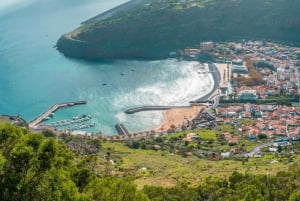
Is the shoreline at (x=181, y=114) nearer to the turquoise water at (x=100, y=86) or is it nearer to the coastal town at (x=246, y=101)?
the coastal town at (x=246, y=101)

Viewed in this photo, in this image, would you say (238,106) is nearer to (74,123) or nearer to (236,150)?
(236,150)

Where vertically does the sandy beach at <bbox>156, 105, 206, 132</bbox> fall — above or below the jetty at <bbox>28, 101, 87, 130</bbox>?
below

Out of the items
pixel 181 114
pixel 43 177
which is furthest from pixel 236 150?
pixel 43 177

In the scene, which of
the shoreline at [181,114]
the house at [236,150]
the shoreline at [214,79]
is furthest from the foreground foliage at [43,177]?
the shoreline at [214,79]

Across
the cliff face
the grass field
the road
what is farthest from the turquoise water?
the road

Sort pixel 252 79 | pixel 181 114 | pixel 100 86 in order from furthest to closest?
pixel 100 86 < pixel 252 79 < pixel 181 114

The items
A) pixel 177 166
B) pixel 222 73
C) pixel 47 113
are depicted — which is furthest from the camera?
pixel 222 73

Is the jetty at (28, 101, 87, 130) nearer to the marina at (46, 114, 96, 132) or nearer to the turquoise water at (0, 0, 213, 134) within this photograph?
the turquoise water at (0, 0, 213, 134)
